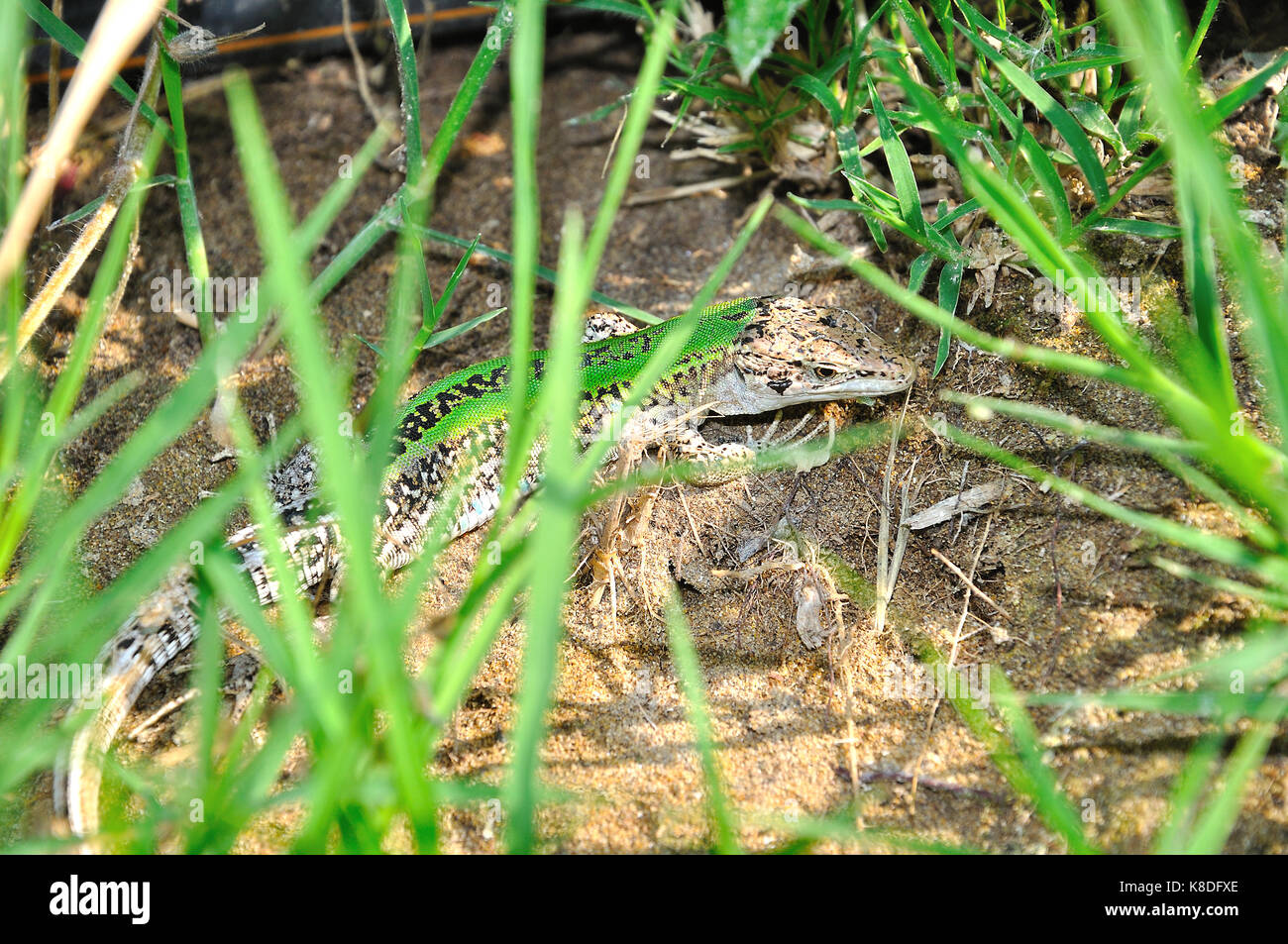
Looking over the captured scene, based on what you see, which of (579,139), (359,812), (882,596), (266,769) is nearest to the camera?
(266,769)

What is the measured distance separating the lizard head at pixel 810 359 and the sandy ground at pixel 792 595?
184mm

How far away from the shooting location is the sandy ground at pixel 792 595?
284 centimetres

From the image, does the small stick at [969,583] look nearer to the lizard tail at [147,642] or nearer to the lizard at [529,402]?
the lizard at [529,402]

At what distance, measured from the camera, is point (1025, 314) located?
3.87 meters

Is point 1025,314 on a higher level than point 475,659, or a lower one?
higher

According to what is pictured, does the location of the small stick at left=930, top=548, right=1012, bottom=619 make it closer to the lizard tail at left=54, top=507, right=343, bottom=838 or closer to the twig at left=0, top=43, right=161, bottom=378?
the lizard tail at left=54, top=507, right=343, bottom=838

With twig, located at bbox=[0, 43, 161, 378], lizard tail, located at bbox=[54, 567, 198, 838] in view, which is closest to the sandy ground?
lizard tail, located at bbox=[54, 567, 198, 838]

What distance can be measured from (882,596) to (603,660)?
1226 mm

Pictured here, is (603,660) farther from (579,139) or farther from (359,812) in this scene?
(579,139)

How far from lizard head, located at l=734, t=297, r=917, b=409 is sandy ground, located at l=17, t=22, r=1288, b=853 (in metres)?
0.18

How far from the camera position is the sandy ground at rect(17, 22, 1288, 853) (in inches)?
112

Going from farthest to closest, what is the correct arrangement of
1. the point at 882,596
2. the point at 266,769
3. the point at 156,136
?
the point at 156,136
the point at 882,596
the point at 266,769

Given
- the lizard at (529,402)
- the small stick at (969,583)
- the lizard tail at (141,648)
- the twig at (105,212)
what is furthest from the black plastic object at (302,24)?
the small stick at (969,583)

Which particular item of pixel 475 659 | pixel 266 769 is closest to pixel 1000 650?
pixel 475 659
